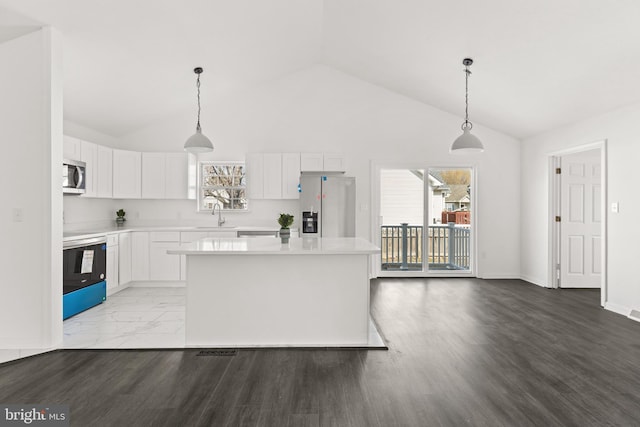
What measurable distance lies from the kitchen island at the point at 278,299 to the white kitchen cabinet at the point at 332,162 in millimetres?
2934

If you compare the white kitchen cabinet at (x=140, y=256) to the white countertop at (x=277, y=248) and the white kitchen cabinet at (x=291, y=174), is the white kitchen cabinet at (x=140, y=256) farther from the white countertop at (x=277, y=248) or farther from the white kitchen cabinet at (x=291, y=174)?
the white countertop at (x=277, y=248)

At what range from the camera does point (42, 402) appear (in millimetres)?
2373

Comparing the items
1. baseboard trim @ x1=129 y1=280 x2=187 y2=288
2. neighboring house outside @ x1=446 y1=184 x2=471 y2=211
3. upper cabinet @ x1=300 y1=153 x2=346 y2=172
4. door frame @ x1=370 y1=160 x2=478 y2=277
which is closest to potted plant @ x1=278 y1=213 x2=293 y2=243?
upper cabinet @ x1=300 y1=153 x2=346 y2=172

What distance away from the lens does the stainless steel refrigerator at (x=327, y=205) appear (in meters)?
5.94

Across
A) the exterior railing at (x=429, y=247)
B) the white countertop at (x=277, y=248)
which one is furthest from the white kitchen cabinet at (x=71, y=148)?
the exterior railing at (x=429, y=247)

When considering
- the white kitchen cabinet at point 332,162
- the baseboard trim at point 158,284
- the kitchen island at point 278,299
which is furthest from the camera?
the white kitchen cabinet at point 332,162

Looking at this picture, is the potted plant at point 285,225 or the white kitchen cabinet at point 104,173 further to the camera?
the white kitchen cabinet at point 104,173

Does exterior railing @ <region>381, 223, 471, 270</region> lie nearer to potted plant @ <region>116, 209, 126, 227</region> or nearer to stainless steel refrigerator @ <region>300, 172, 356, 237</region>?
stainless steel refrigerator @ <region>300, 172, 356, 237</region>

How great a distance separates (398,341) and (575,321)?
207 centimetres

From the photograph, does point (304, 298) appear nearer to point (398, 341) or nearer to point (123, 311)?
point (398, 341)

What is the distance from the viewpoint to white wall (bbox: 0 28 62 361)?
3.14 m

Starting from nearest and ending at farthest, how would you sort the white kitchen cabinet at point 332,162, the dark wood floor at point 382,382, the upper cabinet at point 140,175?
the dark wood floor at point 382,382, the upper cabinet at point 140,175, the white kitchen cabinet at point 332,162

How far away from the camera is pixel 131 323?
395 centimetres

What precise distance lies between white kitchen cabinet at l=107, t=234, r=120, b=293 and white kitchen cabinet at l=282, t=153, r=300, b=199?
8.26 feet
